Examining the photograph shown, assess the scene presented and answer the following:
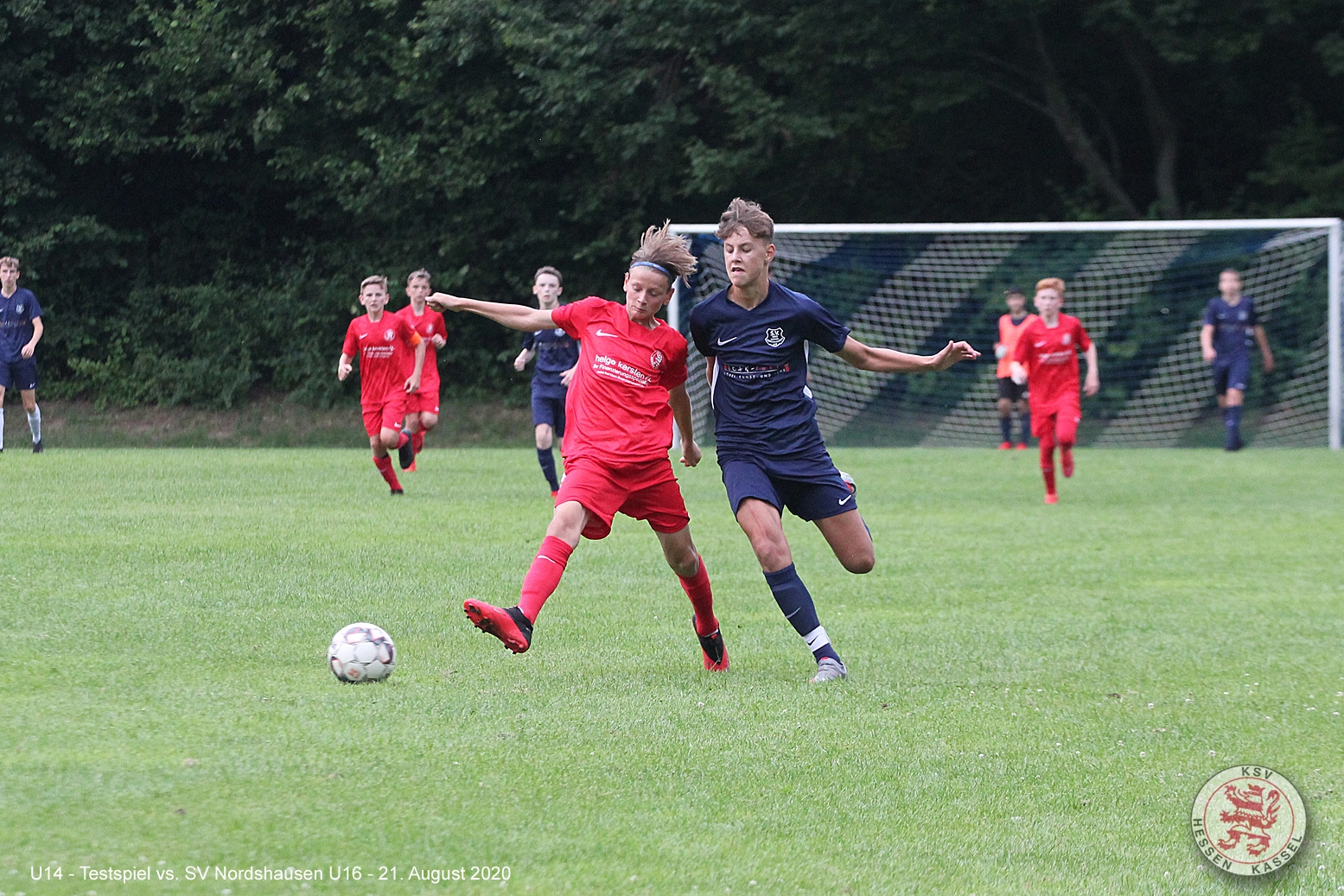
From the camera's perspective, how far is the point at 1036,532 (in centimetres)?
1238

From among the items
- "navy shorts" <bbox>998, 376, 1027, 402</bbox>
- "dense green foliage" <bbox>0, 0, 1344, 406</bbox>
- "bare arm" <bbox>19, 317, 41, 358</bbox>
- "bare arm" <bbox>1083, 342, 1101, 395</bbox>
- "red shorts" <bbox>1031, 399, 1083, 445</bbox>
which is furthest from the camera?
"dense green foliage" <bbox>0, 0, 1344, 406</bbox>

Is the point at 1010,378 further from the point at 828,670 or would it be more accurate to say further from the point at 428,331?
the point at 828,670

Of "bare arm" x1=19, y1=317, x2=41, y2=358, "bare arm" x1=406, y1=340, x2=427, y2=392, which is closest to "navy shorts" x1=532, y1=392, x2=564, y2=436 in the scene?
"bare arm" x1=406, y1=340, x2=427, y2=392

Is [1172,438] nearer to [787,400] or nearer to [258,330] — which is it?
[258,330]

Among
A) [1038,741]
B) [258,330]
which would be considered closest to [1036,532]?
[1038,741]

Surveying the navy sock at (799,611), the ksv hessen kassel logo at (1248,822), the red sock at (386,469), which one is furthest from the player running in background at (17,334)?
the ksv hessen kassel logo at (1248,822)

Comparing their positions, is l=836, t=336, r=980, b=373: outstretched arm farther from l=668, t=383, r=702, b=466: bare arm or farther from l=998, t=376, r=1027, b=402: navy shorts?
l=998, t=376, r=1027, b=402: navy shorts

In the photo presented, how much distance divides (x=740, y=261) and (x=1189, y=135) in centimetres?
2308

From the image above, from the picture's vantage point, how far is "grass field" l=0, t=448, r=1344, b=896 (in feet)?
13.5

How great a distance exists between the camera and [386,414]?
14.1 meters

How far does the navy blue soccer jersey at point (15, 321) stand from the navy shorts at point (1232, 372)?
48.5 ft

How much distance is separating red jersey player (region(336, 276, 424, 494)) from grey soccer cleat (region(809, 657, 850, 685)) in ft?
26.0

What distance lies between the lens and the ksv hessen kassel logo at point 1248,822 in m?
4.26

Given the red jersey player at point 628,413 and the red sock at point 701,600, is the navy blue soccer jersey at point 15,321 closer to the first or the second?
the red jersey player at point 628,413
